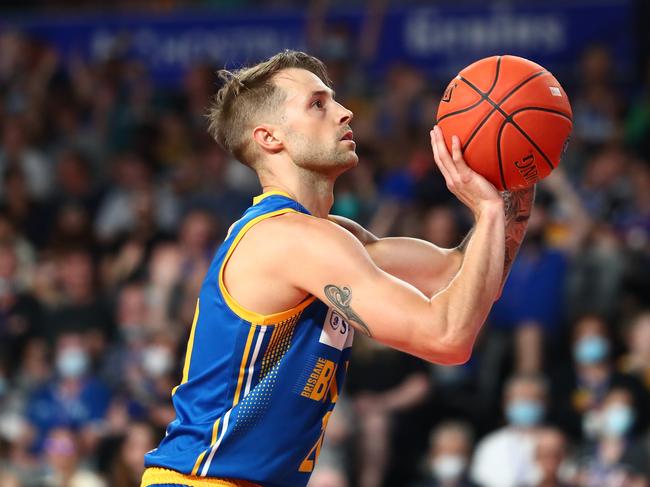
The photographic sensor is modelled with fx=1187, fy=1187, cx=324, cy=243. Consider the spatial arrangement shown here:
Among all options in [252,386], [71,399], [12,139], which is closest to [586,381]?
[71,399]

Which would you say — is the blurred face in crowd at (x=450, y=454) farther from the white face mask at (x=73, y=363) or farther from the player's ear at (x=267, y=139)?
the player's ear at (x=267, y=139)

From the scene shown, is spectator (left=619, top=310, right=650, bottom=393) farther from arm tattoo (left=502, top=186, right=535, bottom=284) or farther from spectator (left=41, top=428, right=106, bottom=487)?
arm tattoo (left=502, top=186, right=535, bottom=284)

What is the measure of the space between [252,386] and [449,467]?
16.0 ft

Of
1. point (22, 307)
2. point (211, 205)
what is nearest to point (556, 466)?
point (211, 205)

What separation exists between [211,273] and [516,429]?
5.08 meters

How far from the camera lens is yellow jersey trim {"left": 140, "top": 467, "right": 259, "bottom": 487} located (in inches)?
162

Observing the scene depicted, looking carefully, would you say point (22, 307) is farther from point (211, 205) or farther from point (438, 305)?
point (438, 305)

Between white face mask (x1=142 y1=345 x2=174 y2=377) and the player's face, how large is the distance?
18.0 feet

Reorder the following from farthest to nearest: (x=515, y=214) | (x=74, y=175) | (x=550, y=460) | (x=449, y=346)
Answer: (x=74, y=175)
(x=550, y=460)
(x=515, y=214)
(x=449, y=346)

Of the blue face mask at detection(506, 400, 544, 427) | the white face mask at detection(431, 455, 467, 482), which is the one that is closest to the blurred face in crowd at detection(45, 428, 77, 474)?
the white face mask at detection(431, 455, 467, 482)

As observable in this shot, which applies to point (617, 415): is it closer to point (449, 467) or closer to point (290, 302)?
point (449, 467)

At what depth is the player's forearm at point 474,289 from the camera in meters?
3.76

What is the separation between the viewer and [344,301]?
3.88 meters

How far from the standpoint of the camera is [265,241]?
3.99 metres
